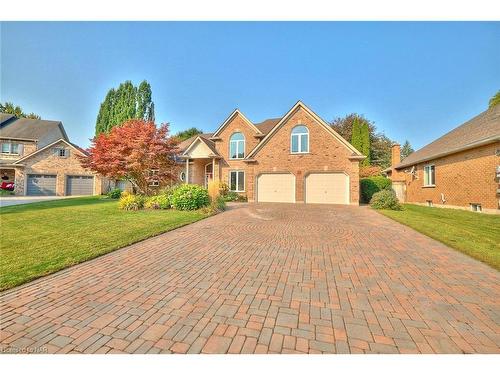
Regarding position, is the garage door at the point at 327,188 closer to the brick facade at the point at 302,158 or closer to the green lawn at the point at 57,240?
the brick facade at the point at 302,158

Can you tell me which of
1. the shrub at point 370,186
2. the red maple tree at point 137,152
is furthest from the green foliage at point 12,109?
the shrub at point 370,186

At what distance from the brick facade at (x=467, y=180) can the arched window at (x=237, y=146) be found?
15.9 metres

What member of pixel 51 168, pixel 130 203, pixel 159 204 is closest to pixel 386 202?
pixel 159 204

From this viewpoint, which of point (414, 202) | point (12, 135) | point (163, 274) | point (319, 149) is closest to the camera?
point (163, 274)

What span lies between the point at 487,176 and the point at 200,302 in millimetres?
16771

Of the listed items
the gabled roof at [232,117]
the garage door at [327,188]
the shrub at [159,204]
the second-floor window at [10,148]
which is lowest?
the shrub at [159,204]

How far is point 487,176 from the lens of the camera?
40.2 ft

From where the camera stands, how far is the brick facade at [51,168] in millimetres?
23641

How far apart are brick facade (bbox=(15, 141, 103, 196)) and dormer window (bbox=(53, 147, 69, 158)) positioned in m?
0.24

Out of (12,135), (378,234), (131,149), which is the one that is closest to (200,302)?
(378,234)

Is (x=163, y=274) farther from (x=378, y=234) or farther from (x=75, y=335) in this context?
(x=378, y=234)

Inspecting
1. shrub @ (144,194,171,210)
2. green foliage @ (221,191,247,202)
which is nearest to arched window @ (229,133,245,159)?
green foliage @ (221,191,247,202)

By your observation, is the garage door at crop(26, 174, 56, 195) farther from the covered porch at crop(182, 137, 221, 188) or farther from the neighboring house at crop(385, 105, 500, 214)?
the neighboring house at crop(385, 105, 500, 214)
